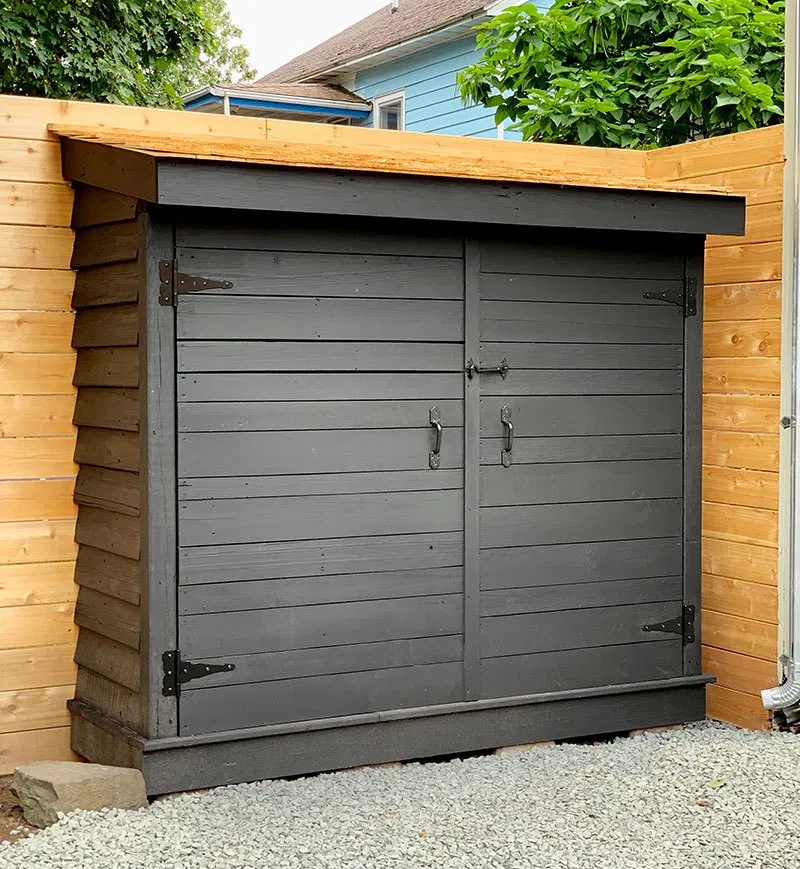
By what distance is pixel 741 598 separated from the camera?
509 cm

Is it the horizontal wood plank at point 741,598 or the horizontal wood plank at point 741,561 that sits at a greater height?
the horizontal wood plank at point 741,561

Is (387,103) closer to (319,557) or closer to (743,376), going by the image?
(743,376)

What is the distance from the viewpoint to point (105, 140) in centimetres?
440

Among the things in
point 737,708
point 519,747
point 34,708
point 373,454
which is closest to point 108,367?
point 373,454

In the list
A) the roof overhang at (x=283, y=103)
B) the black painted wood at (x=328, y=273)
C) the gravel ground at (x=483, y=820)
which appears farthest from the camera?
the roof overhang at (x=283, y=103)

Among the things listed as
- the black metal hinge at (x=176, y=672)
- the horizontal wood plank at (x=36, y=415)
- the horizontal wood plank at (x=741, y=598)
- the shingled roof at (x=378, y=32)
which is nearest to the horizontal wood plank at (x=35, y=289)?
the horizontal wood plank at (x=36, y=415)

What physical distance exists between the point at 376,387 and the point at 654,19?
4.94 metres

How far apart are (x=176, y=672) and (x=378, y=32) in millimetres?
12446

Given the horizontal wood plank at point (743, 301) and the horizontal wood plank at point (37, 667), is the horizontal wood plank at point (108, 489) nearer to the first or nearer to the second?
the horizontal wood plank at point (37, 667)

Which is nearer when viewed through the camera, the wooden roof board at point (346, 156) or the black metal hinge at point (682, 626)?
the wooden roof board at point (346, 156)

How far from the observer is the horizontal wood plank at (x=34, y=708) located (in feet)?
14.9

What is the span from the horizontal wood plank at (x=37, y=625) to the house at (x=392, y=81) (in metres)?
8.31

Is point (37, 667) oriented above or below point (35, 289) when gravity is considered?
below

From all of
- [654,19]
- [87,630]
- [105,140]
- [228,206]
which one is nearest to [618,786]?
[87,630]
